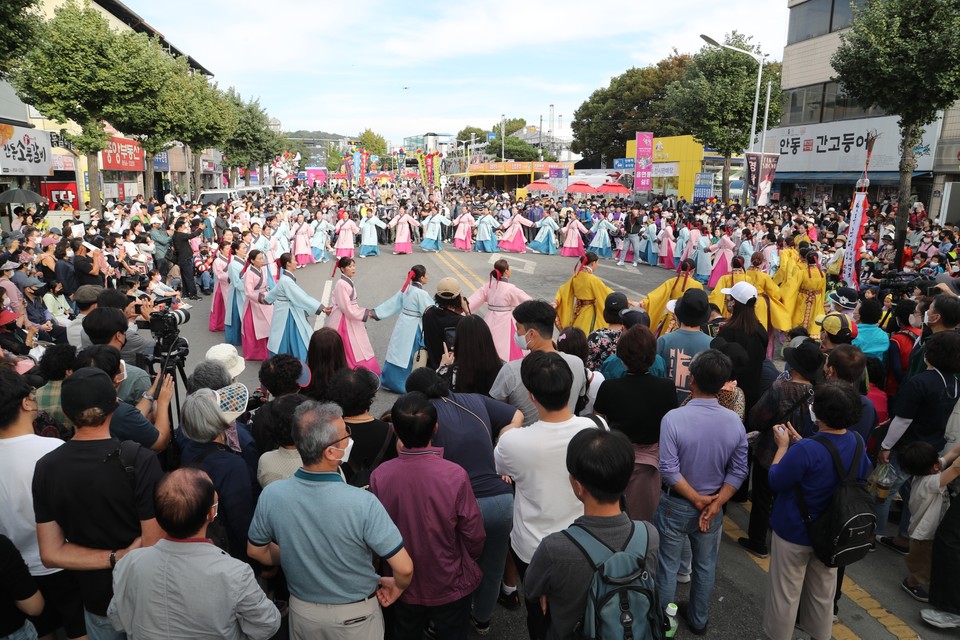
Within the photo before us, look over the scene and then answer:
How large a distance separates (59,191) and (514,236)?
75.1ft

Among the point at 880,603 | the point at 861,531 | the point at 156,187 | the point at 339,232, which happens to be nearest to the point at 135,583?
the point at 861,531

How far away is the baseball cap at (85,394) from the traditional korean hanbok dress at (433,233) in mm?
19671

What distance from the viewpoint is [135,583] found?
7.16ft

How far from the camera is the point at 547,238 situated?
71.2 ft

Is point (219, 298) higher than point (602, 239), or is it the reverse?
point (602, 239)

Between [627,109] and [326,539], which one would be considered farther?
[627,109]

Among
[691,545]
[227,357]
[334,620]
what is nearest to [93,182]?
[227,357]

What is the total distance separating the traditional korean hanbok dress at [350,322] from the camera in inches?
298

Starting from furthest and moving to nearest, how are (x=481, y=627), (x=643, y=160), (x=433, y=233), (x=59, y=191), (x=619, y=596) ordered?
(x=59, y=191), (x=643, y=160), (x=433, y=233), (x=481, y=627), (x=619, y=596)

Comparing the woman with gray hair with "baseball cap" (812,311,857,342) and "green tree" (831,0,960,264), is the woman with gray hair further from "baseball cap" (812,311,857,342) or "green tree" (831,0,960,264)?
"green tree" (831,0,960,264)

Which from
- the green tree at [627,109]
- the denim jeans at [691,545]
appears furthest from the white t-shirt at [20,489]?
the green tree at [627,109]

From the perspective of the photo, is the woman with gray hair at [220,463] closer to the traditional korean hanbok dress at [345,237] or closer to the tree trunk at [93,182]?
the traditional korean hanbok dress at [345,237]

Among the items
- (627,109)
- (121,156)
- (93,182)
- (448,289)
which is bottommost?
(448,289)

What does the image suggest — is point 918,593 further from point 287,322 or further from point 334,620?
point 287,322
